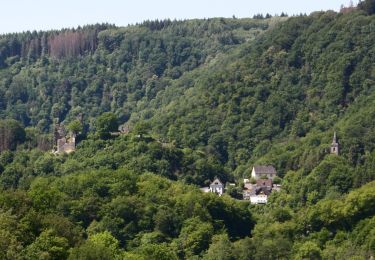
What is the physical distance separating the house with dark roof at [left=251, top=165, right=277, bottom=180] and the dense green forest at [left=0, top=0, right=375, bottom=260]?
Answer: 1773 mm

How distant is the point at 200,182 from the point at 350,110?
35.0 meters

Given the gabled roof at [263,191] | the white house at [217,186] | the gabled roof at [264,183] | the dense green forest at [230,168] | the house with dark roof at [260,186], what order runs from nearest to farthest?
the dense green forest at [230,168] < the white house at [217,186] < the house with dark roof at [260,186] < the gabled roof at [263,191] < the gabled roof at [264,183]

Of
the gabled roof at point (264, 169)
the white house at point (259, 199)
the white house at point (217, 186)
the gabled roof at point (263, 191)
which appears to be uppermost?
the white house at point (217, 186)

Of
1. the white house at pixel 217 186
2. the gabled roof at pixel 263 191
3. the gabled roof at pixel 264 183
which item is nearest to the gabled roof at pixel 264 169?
the gabled roof at pixel 264 183

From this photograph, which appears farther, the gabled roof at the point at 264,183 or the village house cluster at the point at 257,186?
the gabled roof at the point at 264,183

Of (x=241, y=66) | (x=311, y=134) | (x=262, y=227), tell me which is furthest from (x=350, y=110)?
(x=262, y=227)

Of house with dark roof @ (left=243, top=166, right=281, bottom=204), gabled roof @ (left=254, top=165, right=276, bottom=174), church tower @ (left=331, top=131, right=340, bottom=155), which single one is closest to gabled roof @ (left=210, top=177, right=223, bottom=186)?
house with dark roof @ (left=243, top=166, right=281, bottom=204)

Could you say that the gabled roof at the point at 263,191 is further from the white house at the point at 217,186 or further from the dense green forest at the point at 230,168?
the white house at the point at 217,186

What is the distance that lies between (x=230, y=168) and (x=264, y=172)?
621 inches

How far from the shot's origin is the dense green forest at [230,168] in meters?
95.0

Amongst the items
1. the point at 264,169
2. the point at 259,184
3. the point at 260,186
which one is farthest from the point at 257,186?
the point at 264,169

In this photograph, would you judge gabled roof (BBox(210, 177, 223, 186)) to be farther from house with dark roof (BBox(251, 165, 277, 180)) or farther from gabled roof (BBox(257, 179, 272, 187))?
house with dark roof (BBox(251, 165, 277, 180))

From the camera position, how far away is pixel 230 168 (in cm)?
16512

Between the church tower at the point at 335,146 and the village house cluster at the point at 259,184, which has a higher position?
the church tower at the point at 335,146
